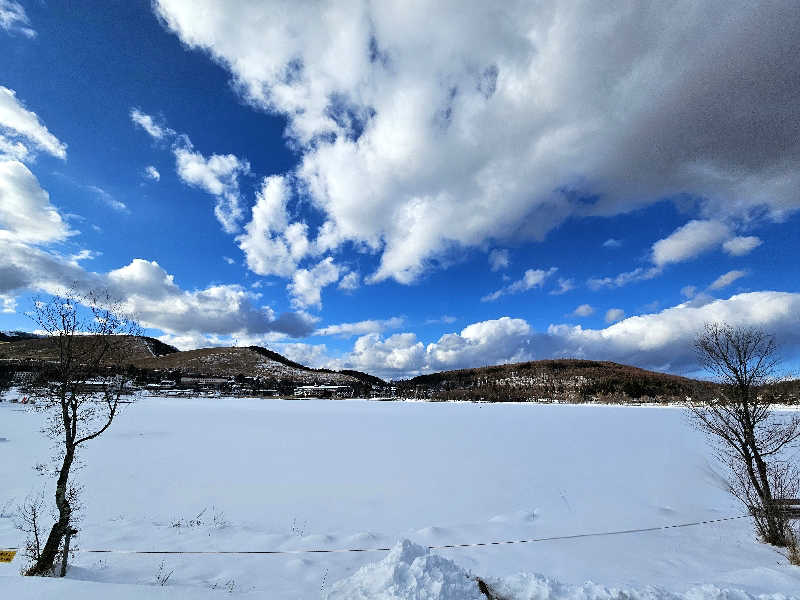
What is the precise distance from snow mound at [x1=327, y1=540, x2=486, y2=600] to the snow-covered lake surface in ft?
0.10

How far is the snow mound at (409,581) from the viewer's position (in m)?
5.21

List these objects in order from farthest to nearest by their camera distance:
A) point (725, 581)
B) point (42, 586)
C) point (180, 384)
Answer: point (180, 384)
point (725, 581)
point (42, 586)

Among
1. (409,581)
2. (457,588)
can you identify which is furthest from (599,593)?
(409,581)

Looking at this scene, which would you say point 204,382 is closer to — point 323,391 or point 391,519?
point 323,391

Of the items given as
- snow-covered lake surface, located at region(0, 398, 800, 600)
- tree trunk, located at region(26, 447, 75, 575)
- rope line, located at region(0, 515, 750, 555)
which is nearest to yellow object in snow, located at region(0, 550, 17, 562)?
snow-covered lake surface, located at region(0, 398, 800, 600)

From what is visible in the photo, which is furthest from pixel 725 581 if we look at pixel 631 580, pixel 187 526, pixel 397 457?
pixel 397 457

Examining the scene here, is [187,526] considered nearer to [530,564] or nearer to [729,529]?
[530,564]

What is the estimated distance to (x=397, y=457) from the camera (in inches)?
1075

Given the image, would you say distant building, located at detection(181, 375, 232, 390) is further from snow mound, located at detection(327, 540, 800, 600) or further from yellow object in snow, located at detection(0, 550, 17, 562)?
snow mound, located at detection(327, 540, 800, 600)

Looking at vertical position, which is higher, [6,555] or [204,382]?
[204,382]

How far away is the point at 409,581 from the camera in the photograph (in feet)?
17.7

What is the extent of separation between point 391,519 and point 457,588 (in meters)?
10.3

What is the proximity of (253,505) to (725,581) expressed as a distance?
1554 centimetres

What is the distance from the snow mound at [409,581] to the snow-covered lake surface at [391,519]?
0.03 m
